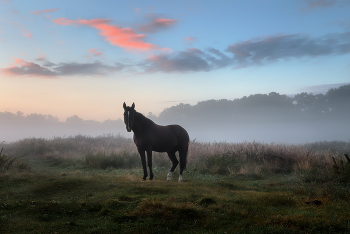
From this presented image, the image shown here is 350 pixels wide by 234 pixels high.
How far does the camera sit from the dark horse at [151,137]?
10883 millimetres

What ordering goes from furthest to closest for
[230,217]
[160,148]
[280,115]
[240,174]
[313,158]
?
[280,115] → [313,158] → [240,174] → [160,148] → [230,217]

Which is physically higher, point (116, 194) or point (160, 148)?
point (160, 148)

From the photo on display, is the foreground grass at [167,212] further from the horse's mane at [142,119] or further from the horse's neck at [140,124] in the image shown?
the horse's mane at [142,119]

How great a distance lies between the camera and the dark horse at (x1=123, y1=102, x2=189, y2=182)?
10883 millimetres

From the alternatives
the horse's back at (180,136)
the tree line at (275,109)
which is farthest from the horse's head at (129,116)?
the tree line at (275,109)

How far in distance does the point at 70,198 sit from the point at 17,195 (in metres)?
1.92

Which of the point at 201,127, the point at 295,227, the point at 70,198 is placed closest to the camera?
the point at 295,227

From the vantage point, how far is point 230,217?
5.99 m

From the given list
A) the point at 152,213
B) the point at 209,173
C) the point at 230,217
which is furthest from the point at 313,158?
the point at 152,213

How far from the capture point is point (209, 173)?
1428 centimetres

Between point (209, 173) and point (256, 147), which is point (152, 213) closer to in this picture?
point (209, 173)

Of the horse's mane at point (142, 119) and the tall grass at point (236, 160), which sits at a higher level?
the horse's mane at point (142, 119)

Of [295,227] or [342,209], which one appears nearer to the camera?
[295,227]

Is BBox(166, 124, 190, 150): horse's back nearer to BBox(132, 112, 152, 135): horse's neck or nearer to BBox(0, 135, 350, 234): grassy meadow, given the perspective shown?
BBox(132, 112, 152, 135): horse's neck
